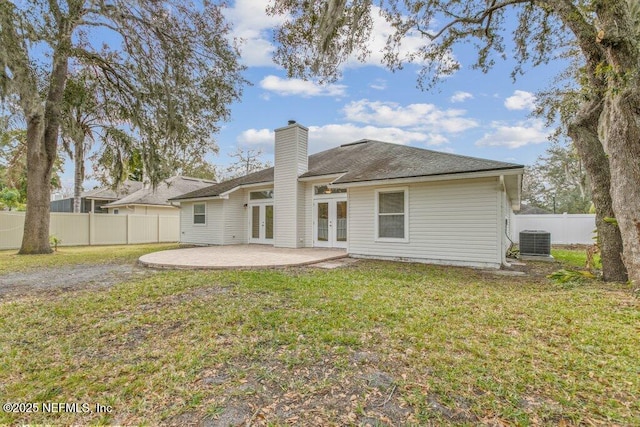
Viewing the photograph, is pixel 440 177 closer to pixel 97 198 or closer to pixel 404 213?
pixel 404 213

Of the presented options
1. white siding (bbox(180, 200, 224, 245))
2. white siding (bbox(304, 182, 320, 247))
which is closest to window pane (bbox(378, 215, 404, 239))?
white siding (bbox(304, 182, 320, 247))

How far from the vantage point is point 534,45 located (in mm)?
8656

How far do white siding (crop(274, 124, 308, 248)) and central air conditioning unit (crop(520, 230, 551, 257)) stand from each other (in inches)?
320

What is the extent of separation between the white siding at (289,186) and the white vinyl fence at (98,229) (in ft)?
32.0

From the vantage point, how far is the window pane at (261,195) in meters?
13.0

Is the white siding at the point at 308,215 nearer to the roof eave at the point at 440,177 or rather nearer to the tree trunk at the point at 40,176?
the roof eave at the point at 440,177

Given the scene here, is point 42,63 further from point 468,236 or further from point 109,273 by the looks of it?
point 468,236

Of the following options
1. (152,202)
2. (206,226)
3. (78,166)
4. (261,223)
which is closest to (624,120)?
(261,223)

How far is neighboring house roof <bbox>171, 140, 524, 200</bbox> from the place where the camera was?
786 centimetres

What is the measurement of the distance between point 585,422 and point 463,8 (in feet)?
31.7

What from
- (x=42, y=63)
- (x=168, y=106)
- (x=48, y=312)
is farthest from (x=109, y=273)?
(x=42, y=63)

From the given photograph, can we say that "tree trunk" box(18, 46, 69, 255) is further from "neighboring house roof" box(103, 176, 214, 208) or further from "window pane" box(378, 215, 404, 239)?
"window pane" box(378, 215, 404, 239)

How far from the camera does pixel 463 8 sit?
8.27 m

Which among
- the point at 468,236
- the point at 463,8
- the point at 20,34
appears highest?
the point at 463,8
